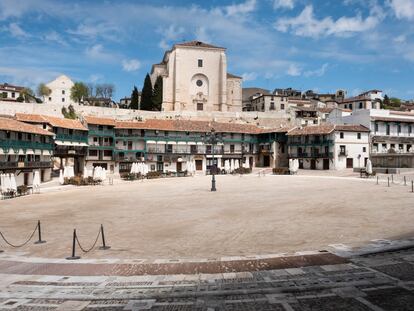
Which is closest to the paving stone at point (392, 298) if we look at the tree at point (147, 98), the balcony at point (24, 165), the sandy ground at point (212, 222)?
the sandy ground at point (212, 222)

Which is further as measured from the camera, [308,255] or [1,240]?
[1,240]

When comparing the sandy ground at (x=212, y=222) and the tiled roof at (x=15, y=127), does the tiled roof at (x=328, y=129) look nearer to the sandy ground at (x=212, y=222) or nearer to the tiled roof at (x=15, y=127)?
the sandy ground at (x=212, y=222)

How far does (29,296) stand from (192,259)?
5.35 metres

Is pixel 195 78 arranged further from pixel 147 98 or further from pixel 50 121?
pixel 50 121

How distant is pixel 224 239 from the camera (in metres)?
16.1

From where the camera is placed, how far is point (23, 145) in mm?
46625

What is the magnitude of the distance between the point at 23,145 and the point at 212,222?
36028mm

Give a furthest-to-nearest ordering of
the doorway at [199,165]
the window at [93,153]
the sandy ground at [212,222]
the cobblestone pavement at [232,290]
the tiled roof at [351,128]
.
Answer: the doorway at [199,165] < the window at [93,153] < the tiled roof at [351,128] < the sandy ground at [212,222] < the cobblestone pavement at [232,290]

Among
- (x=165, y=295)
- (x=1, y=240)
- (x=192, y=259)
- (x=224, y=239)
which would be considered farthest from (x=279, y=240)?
(x=1, y=240)

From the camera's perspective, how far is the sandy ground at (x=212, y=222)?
14953 millimetres

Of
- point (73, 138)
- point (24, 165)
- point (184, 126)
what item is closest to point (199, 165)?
point (184, 126)

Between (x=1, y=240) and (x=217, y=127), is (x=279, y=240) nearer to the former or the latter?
(x=1, y=240)

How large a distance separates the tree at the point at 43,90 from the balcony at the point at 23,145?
54.5 metres

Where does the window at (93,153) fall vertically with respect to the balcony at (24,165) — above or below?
above
